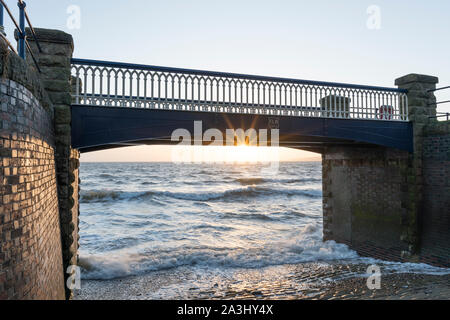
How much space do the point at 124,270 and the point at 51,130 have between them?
6.79 meters

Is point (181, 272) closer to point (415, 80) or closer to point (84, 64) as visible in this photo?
point (84, 64)

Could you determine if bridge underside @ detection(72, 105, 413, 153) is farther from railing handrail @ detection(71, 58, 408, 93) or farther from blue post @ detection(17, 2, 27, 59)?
blue post @ detection(17, 2, 27, 59)

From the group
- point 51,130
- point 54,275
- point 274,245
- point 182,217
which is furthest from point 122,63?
point 182,217

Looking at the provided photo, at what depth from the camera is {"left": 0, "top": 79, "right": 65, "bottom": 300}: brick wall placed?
3471 mm

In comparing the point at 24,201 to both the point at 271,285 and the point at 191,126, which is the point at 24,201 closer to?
the point at 191,126

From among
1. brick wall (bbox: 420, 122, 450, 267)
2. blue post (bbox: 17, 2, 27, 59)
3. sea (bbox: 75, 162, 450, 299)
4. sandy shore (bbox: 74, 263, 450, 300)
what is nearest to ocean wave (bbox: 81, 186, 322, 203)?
sea (bbox: 75, 162, 450, 299)

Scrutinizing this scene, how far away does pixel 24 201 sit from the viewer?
399 centimetres

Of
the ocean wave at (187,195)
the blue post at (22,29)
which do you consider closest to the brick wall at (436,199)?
the blue post at (22,29)

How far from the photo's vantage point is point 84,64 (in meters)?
7.04

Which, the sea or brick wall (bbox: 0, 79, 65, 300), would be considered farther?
the sea

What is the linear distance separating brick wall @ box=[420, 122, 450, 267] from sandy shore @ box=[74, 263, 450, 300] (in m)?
1.18

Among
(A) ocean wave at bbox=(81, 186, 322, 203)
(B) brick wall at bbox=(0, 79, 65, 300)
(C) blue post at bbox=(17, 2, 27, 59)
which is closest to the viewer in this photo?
(B) brick wall at bbox=(0, 79, 65, 300)

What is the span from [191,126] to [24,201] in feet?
15.6

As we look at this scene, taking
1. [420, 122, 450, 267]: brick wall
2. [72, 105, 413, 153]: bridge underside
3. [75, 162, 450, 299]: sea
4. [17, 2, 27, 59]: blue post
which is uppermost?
[17, 2, 27, 59]: blue post
